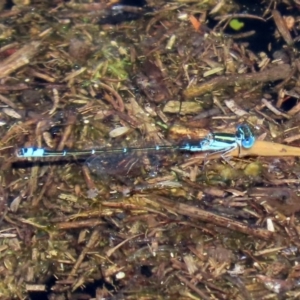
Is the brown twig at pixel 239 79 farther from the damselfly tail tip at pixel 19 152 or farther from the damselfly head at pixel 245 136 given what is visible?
the damselfly tail tip at pixel 19 152

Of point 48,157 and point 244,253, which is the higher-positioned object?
point 48,157

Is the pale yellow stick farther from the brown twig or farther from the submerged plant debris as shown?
the brown twig

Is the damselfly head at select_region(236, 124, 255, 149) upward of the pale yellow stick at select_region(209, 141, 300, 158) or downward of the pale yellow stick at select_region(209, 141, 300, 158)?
upward

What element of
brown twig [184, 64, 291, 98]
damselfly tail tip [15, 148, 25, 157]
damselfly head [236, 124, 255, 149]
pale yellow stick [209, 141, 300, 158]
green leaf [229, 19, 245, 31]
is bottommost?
pale yellow stick [209, 141, 300, 158]

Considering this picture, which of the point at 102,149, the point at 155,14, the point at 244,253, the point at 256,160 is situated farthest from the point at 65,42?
the point at 244,253

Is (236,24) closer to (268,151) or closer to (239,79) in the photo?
(239,79)

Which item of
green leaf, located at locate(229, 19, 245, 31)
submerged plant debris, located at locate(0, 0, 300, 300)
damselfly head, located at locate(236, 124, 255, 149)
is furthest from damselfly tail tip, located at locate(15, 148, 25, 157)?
green leaf, located at locate(229, 19, 245, 31)

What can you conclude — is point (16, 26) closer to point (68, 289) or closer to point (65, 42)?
point (65, 42)

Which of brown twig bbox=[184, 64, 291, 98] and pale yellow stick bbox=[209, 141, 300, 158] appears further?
brown twig bbox=[184, 64, 291, 98]
